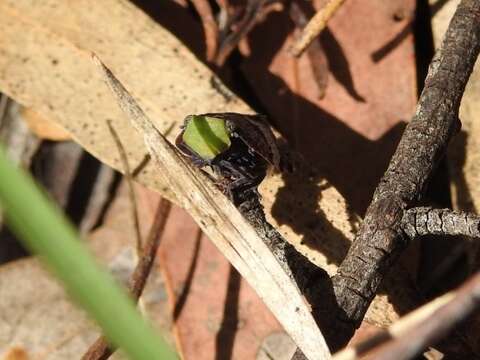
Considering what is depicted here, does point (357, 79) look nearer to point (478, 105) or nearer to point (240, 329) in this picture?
point (478, 105)

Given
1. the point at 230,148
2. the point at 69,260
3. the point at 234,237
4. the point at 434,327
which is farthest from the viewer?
the point at 230,148

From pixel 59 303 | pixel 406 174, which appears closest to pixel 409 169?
pixel 406 174

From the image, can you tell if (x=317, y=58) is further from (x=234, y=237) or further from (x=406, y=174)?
(x=234, y=237)

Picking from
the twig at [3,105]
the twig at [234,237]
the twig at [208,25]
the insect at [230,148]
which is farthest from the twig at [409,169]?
the twig at [3,105]

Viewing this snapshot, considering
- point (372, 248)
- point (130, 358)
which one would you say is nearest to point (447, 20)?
point (372, 248)

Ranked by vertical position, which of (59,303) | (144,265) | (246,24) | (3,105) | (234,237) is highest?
(246,24)

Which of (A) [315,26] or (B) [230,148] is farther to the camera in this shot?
(A) [315,26]
